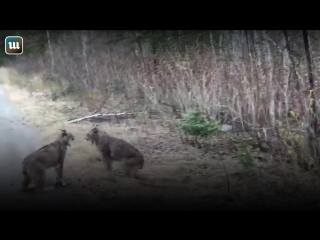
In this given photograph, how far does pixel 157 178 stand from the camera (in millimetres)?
3225

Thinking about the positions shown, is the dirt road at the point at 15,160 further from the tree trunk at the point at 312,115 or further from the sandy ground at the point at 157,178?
the tree trunk at the point at 312,115

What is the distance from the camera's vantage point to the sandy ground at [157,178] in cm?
319

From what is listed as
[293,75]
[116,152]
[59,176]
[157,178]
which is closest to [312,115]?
[293,75]

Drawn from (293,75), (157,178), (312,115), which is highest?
(293,75)

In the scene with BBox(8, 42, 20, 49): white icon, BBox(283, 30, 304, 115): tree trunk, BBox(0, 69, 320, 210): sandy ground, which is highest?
BBox(8, 42, 20, 49): white icon

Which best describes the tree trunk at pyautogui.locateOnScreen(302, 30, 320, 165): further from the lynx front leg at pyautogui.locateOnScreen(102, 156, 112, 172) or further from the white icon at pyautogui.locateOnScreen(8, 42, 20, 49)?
the white icon at pyautogui.locateOnScreen(8, 42, 20, 49)

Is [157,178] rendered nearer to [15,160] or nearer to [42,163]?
[42,163]

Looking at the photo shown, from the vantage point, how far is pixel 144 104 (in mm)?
3242

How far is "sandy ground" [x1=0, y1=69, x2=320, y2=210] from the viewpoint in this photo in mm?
3189

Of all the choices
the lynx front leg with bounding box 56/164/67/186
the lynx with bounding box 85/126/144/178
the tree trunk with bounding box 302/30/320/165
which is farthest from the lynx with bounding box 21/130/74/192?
the tree trunk with bounding box 302/30/320/165

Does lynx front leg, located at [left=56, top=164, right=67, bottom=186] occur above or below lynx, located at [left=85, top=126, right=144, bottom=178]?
below
